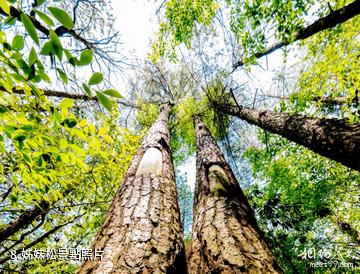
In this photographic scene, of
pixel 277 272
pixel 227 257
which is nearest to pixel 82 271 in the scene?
pixel 227 257

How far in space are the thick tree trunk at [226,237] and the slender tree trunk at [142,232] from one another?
0.23 meters

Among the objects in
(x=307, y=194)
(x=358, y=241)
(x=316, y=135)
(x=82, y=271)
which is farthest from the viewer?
(x=358, y=241)

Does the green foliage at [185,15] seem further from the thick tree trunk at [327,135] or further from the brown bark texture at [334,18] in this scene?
the thick tree trunk at [327,135]

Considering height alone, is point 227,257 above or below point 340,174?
below

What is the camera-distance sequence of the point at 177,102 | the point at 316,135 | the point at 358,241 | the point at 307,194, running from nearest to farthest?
1. the point at 316,135
2. the point at 307,194
3. the point at 358,241
4. the point at 177,102

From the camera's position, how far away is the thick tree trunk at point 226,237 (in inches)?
56.3

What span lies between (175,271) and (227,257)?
0.38 meters

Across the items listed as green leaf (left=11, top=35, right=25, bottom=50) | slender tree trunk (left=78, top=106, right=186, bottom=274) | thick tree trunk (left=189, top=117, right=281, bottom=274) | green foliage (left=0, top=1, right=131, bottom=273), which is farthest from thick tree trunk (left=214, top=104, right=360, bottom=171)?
green leaf (left=11, top=35, right=25, bottom=50)

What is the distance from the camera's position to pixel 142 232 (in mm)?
1524

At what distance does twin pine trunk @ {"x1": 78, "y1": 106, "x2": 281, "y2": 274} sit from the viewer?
1.32 m

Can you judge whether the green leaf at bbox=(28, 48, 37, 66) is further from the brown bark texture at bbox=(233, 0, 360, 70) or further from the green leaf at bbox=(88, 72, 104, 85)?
the brown bark texture at bbox=(233, 0, 360, 70)

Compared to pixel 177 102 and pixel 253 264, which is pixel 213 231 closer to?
pixel 253 264

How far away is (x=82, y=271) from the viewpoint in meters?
1.29

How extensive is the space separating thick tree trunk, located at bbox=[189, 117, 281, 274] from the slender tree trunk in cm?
23
